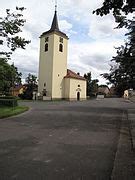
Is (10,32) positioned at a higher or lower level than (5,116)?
higher

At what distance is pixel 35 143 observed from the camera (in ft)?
36.4

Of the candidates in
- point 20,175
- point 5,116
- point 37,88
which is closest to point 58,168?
point 20,175

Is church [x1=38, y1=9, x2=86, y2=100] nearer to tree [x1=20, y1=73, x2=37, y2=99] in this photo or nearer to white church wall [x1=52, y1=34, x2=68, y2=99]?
white church wall [x1=52, y1=34, x2=68, y2=99]

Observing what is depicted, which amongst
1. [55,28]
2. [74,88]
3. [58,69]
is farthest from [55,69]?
[55,28]

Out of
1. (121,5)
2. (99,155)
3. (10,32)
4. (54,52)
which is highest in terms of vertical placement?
(54,52)

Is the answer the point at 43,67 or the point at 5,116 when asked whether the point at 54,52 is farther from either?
the point at 5,116

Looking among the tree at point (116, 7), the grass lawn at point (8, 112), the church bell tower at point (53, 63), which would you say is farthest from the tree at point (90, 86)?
the tree at point (116, 7)

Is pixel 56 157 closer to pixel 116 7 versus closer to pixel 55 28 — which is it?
pixel 116 7

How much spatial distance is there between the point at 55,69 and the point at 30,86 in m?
9.36

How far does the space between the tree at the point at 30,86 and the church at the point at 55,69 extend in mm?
2450

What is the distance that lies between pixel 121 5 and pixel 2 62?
Result: 17143mm

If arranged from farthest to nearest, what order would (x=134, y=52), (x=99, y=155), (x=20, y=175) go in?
1. (x=134, y=52)
2. (x=99, y=155)
3. (x=20, y=175)

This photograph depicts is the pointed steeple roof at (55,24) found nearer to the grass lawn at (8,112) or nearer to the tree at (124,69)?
the tree at (124,69)

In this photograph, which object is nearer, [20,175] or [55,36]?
[20,175]
